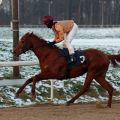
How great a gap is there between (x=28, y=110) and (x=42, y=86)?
374 cm

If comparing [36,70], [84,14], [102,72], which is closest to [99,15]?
[84,14]

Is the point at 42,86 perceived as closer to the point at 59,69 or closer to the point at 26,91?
the point at 26,91

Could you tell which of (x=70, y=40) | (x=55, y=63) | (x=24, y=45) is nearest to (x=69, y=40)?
(x=70, y=40)

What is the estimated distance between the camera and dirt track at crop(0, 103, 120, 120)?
364 inches

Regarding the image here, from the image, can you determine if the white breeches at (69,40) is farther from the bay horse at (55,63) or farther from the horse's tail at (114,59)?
the horse's tail at (114,59)

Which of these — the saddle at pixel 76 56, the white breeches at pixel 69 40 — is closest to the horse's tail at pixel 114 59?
the saddle at pixel 76 56

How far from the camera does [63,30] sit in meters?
10.4

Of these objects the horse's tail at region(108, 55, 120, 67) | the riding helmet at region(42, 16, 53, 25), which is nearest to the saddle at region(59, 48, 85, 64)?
the riding helmet at region(42, 16, 53, 25)

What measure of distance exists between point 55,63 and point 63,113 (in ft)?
3.88

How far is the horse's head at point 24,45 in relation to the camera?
10438mm

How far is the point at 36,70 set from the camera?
16.5 meters

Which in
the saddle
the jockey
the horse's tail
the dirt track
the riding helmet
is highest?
the riding helmet

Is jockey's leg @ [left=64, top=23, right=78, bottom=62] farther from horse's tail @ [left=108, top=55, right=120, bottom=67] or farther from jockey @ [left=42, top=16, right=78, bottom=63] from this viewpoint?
horse's tail @ [left=108, top=55, right=120, bottom=67]

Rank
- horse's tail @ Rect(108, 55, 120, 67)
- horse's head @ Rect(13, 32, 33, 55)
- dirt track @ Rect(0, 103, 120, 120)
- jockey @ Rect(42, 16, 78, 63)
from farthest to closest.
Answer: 1. horse's tail @ Rect(108, 55, 120, 67)
2. horse's head @ Rect(13, 32, 33, 55)
3. jockey @ Rect(42, 16, 78, 63)
4. dirt track @ Rect(0, 103, 120, 120)
